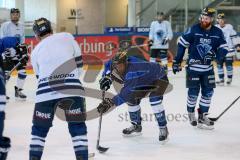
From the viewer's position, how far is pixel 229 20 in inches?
542

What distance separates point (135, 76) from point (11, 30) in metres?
3.25

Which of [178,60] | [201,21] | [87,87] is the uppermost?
[201,21]

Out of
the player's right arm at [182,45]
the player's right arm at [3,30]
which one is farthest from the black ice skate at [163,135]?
the player's right arm at [3,30]

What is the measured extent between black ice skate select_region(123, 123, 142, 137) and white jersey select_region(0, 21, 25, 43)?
2820 mm

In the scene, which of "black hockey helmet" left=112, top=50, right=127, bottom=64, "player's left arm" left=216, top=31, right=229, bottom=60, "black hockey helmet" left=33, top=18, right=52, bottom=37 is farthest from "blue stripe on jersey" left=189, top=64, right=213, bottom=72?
"black hockey helmet" left=33, top=18, right=52, bottom=37

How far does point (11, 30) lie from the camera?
7.10m

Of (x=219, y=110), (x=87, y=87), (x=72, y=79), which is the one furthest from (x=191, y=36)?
(x=87, y=87)

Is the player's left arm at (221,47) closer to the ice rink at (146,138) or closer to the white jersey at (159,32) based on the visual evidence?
the ice rink at (146,138)

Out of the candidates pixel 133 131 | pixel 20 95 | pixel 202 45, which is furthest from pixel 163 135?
pixel 20 95

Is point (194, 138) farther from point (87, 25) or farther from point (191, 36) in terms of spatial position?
point (87, 25)

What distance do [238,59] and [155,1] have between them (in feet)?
10.5

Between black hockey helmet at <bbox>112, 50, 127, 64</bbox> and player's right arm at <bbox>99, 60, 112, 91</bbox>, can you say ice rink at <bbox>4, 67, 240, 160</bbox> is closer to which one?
player's right arm at <bbox>99, 60, 112, 91</bbox>

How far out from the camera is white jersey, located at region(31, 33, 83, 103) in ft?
11.0

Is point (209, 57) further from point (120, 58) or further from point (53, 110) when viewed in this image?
point (53, 110)
